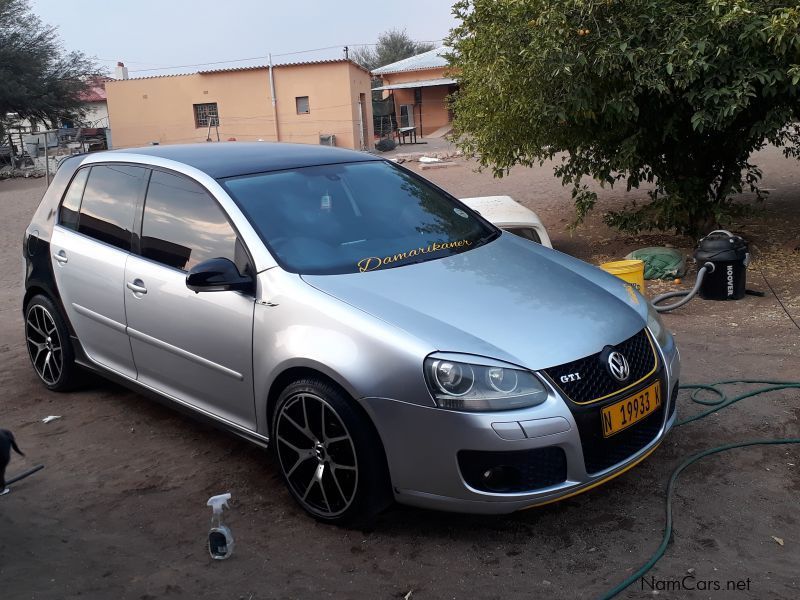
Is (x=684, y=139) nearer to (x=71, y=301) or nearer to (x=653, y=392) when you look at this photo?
(x=653, y=392)

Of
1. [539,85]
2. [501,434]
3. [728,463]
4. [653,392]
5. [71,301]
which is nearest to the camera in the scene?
[501,434]

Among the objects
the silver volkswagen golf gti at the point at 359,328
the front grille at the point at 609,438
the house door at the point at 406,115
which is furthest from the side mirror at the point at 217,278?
the house door at the point at 406,115

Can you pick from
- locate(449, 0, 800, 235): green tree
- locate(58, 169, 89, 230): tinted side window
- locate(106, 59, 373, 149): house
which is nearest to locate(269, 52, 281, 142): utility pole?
locate(106, 59, 373, 149): house

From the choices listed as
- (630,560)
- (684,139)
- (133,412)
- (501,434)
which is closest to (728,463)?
(630,560)

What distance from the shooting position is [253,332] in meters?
3.86

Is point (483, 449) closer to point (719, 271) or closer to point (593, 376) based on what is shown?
point (593, 376)

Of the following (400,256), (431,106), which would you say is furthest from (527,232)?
(431,106)

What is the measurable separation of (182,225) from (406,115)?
3796cm

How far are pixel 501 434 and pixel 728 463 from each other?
1607 millimetres

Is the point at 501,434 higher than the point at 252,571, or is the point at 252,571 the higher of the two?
the point at 501,434

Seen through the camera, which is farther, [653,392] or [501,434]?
[653,392]

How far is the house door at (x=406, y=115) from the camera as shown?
4062 cm

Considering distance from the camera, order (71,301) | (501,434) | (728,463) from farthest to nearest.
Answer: (71,301)
(728,463)
(501,434)

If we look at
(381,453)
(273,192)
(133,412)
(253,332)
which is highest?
(273,192)
